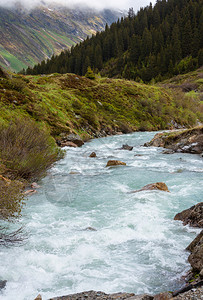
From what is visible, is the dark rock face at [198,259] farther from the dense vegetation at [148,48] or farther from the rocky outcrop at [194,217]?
the dense vegetation at [148,48]

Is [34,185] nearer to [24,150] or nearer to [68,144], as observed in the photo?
[24,150]

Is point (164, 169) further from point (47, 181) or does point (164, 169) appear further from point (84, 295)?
point (84, 295)

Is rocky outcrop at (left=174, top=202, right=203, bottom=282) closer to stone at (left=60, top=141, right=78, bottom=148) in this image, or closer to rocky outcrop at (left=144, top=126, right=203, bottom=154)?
rocky outcrop at (left=144, top=126, right=203, bottom=154)

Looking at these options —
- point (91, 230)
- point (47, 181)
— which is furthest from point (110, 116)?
point (91, 230)

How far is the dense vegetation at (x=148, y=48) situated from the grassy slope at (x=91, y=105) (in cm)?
3784

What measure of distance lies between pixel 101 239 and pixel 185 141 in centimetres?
1576

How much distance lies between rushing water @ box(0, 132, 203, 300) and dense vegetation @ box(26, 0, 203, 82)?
7243 cm

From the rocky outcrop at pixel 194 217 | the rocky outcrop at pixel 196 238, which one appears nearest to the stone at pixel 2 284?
the rocky outcrop at pixel 196 238

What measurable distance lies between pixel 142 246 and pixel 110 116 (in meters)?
30.6

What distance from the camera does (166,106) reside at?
43531 millimetres

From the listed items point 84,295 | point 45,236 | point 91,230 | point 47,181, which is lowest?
point 47,181

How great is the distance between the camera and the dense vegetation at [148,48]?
8962 centimetres

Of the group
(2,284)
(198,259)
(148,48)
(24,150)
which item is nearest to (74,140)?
(24,150)

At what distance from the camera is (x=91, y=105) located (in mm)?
35406
